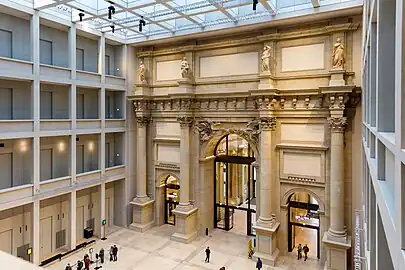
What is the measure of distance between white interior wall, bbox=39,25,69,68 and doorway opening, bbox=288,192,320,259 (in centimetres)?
1662

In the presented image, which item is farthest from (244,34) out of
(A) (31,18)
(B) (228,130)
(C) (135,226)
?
(C) (135,226)

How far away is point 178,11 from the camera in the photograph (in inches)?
661

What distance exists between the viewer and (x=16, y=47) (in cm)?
1688

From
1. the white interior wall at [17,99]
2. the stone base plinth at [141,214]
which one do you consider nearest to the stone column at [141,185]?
the stone base plinth at [141,214]

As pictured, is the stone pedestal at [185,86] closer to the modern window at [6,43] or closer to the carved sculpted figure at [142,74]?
the carved sculpted figure at [142,74]

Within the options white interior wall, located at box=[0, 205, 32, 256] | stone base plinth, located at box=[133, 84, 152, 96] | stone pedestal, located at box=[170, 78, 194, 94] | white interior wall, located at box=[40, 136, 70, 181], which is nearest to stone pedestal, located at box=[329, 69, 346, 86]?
stone pedestal, located at box=[170, 78, 194, 94]

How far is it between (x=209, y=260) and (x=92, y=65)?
1502cm

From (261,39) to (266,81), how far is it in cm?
270

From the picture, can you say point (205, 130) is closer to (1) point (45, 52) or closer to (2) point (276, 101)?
(2) point (276, 101)

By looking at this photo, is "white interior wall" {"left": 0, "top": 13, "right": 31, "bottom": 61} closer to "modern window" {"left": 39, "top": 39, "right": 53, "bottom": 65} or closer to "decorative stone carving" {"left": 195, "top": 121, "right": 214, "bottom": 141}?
"modern window" {"left": 39, "top": 39, "right": 53, "bottom": 65}

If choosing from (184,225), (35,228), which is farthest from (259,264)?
(35,228)

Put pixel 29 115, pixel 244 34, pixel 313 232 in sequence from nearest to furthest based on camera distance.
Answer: pixel 29 115, pixel 244 34, pixel 313 232

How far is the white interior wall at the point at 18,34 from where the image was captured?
1631cm

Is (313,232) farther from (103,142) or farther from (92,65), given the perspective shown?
(92,65)
